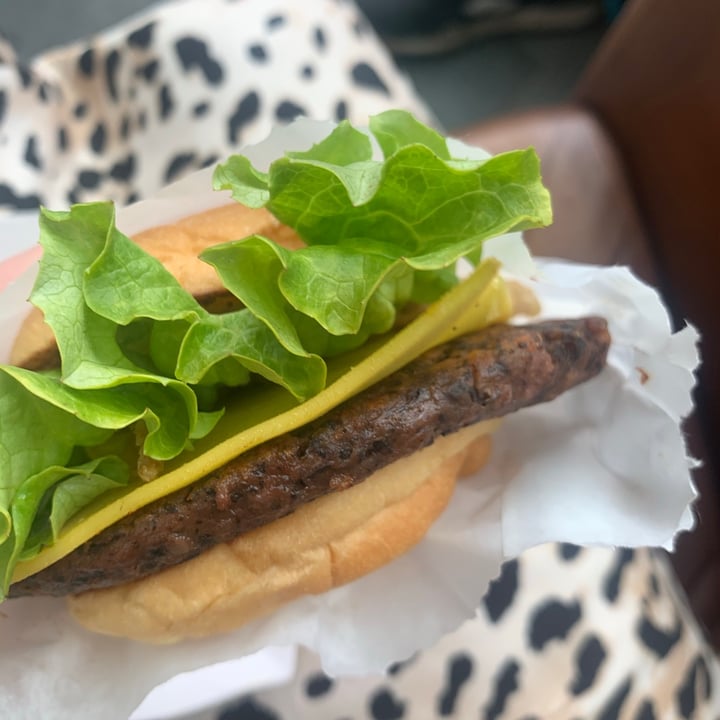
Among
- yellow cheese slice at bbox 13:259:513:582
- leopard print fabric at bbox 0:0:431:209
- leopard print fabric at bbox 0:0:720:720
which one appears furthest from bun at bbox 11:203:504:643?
leopard print fabric at bbox 0:0:431:209

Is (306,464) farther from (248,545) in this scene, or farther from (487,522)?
(487,522)

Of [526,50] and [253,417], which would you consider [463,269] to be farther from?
[526,50]

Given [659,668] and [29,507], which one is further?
[659,668]

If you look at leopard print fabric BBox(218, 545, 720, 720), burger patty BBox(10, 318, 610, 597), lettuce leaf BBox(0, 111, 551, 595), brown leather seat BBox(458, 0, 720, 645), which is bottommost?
leopard print fabric BBox(218, 545, 720, 720)

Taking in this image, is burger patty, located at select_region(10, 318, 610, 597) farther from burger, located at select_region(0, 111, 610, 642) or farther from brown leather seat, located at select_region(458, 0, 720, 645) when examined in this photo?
brown leather seat, located at select_region(458, 0, 720, 645)

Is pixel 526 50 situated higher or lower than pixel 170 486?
lower

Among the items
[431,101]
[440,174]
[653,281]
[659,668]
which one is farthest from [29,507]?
[431,101]

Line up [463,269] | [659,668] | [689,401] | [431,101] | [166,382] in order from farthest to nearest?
[431,101] < [659,668] < [463,269] < [689,401] < [166,382]
